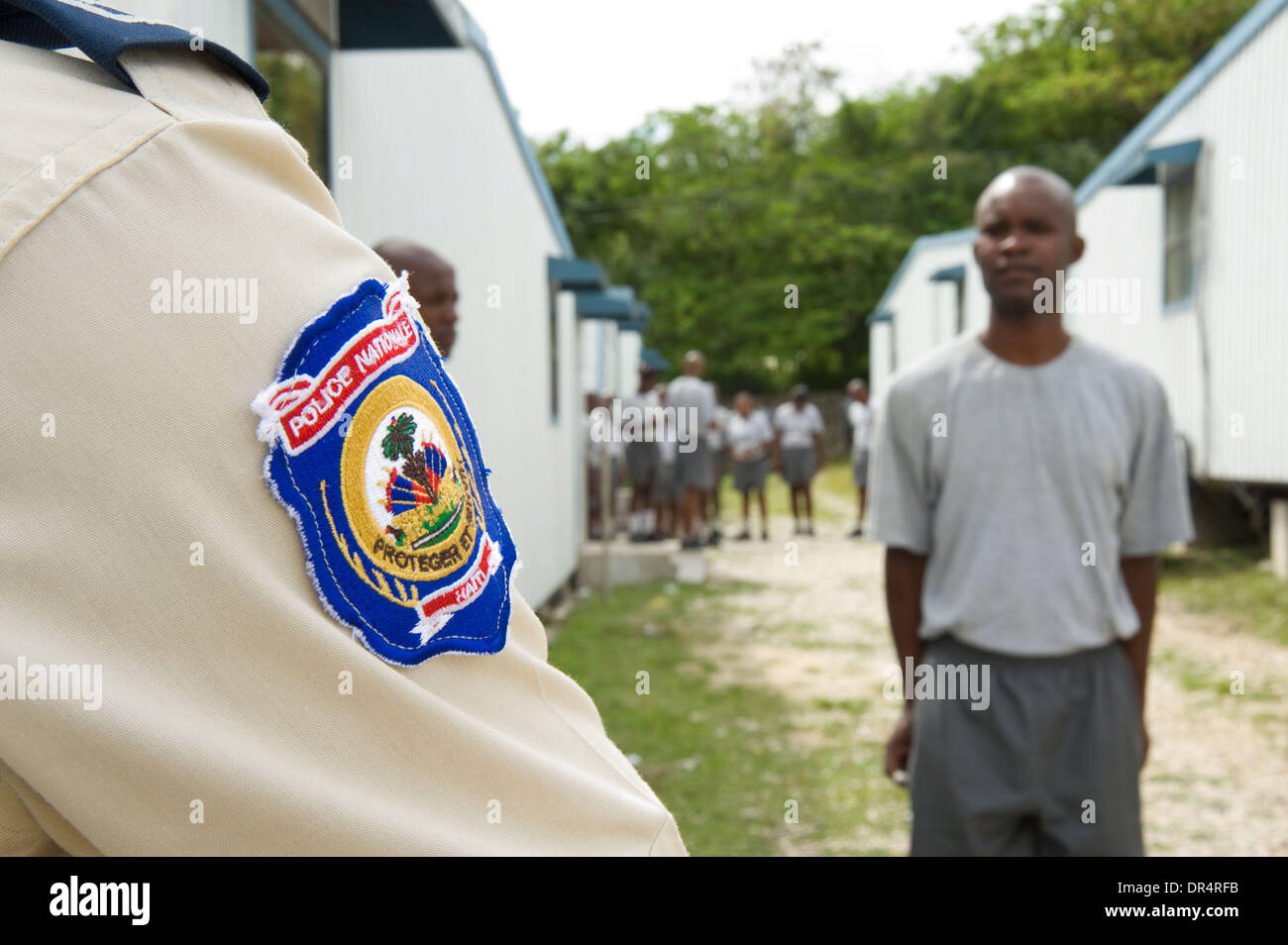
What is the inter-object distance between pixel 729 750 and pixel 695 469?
801cm

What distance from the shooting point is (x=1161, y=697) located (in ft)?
22.2

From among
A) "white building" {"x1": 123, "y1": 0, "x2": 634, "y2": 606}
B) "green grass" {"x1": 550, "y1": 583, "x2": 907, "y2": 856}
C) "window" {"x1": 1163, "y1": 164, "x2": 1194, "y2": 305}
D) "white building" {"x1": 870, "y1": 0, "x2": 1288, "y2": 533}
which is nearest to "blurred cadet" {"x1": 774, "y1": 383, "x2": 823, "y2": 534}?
"white building" {"x1": 870, "y1": 0, "x2": 1288, "y2": 533}

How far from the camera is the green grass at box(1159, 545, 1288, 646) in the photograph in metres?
8.51

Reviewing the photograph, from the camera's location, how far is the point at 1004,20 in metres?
36.1

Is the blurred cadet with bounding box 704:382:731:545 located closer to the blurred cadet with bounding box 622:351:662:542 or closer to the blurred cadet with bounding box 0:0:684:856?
the blurred cadet with bounding box 622:351:662:542

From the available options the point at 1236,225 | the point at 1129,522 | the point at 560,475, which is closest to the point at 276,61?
the point at 1129,522

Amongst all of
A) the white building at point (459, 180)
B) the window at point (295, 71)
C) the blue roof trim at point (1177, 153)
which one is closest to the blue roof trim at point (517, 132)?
the white building at point (459, 180)

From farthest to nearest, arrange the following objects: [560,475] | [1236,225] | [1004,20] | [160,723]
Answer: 1. [1004,20]
2. [560,475]
3. [1236,225]
4. [160,723]

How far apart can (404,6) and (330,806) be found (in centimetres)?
449

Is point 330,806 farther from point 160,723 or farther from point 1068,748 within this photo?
point 1068,748

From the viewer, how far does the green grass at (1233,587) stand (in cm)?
851

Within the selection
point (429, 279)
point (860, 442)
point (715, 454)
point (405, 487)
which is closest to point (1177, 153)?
point (860, 442)

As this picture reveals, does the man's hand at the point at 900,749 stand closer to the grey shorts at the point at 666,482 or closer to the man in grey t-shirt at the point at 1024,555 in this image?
the man in grey t-shirt at the point at 1024,555

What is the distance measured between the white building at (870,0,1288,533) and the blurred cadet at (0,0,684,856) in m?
10.4
